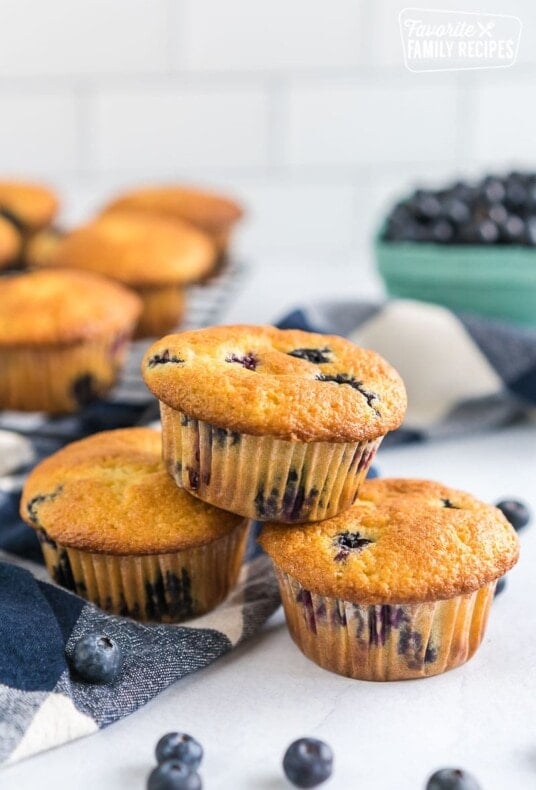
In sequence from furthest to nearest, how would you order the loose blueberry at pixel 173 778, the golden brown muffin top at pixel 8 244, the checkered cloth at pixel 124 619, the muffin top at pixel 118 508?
the golden brown muffin top at pixel 8 244 < the muffin top at pixel 118 508 < the checkered cloth at pixel 124 619 < the loose blueberry at pixel 173 778

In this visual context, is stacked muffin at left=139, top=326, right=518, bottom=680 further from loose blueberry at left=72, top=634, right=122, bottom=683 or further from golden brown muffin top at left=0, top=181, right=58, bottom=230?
golden brown muffin top at left=0, top=181, right=58, bottom=230

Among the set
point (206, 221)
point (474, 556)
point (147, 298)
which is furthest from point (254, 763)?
point (206, 221)

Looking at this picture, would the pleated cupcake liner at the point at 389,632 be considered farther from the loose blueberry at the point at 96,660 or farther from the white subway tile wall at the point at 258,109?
the white subway tile wall at the point at 258,109

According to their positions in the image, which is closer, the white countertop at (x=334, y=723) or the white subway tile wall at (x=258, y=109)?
the white countertop at (x=334, y=723)

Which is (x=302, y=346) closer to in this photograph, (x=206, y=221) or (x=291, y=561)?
(x=291, y=561)

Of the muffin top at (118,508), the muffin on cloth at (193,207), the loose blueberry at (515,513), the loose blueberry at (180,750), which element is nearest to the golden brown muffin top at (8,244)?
the muffin on cloth at (193,207)
